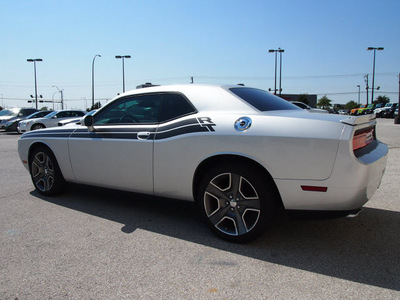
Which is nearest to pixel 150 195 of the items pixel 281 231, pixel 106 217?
pixel 106 217

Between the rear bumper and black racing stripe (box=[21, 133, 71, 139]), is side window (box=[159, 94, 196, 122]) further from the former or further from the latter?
black racing stripe (box=[21, 133, 71, 139])

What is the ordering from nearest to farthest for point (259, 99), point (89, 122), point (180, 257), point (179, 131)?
1. point (180, 257)
2. point (179, 131)
3. point (259, 99)
4. point (89, 122)

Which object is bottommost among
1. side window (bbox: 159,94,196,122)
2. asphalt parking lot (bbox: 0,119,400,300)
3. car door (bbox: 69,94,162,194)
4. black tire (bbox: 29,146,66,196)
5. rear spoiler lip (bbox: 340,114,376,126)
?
asphalt parking lot (bbox: 0,119,400,300)

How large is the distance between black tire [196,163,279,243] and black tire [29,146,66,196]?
2452mm

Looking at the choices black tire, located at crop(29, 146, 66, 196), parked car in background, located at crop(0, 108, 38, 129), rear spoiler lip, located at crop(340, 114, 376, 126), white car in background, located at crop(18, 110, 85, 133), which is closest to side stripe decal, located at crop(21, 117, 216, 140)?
black tire, located at crop(29, 146, 66, 196)

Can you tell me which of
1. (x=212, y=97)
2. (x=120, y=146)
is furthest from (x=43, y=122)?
(x=212, y=97)

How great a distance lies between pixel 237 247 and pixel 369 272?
1.11m

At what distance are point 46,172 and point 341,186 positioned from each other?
4.07 metres

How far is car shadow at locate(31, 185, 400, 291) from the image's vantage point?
2717 mm

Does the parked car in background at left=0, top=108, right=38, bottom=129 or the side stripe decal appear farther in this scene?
the parked car in background at left=0, top=108, right=38, bottom=129

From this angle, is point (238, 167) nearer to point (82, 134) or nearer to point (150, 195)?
point (150, 195)

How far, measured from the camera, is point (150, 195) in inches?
151

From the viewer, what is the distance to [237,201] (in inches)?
125

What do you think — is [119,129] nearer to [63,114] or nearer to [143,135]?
[143,135]
